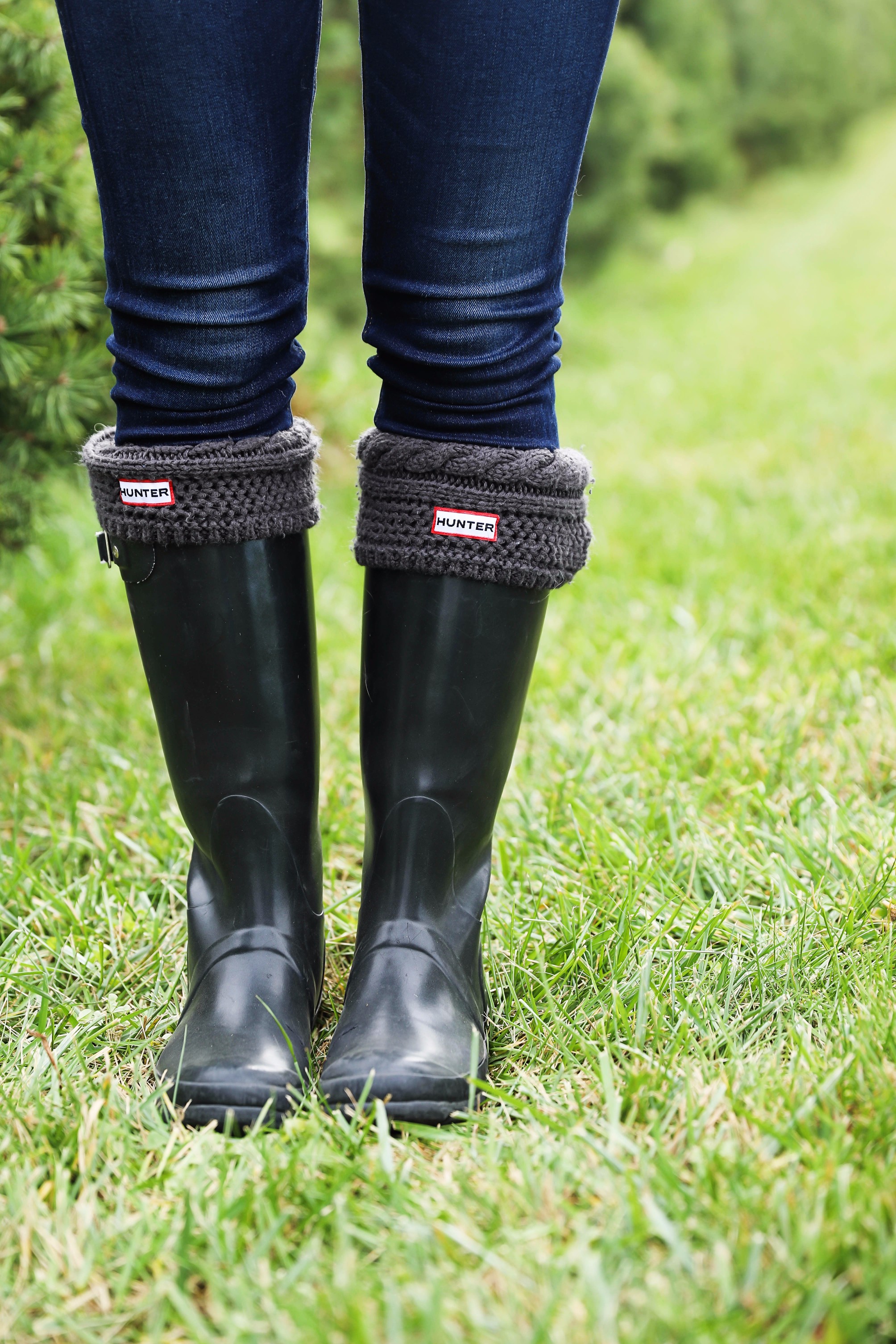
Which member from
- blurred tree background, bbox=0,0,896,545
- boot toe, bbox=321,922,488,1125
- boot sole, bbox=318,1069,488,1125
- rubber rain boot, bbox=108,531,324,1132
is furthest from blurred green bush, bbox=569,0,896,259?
boot sole, bbox=318,1069,488,1125

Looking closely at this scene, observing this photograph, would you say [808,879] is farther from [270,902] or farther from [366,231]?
[366,231]

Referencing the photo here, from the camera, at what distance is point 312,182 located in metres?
3.50

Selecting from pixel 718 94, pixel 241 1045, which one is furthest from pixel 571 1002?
pixel 718 94

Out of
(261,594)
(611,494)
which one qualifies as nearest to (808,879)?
(261,594)

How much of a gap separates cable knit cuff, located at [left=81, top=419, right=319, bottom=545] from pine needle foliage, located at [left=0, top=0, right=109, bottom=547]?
0.59m

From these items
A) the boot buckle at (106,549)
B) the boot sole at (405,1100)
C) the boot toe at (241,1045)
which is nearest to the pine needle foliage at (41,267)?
the boot buckle at (106,549)

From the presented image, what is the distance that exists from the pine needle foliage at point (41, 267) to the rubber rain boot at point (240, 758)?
64cm

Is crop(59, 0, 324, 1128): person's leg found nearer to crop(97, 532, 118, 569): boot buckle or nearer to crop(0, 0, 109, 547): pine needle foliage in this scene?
crop(97, 532, 118, 569): boot buckle

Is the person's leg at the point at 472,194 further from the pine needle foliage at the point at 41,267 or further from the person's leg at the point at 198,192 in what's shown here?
the pine needle foliage at the point at 41,267

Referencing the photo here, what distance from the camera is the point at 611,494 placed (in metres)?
2.60

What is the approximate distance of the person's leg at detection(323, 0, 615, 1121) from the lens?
2.48 feet

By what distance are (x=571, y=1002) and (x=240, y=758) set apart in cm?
36

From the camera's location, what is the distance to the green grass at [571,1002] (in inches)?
24.0

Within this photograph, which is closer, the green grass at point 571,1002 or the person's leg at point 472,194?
the green grass at point 571,1002
